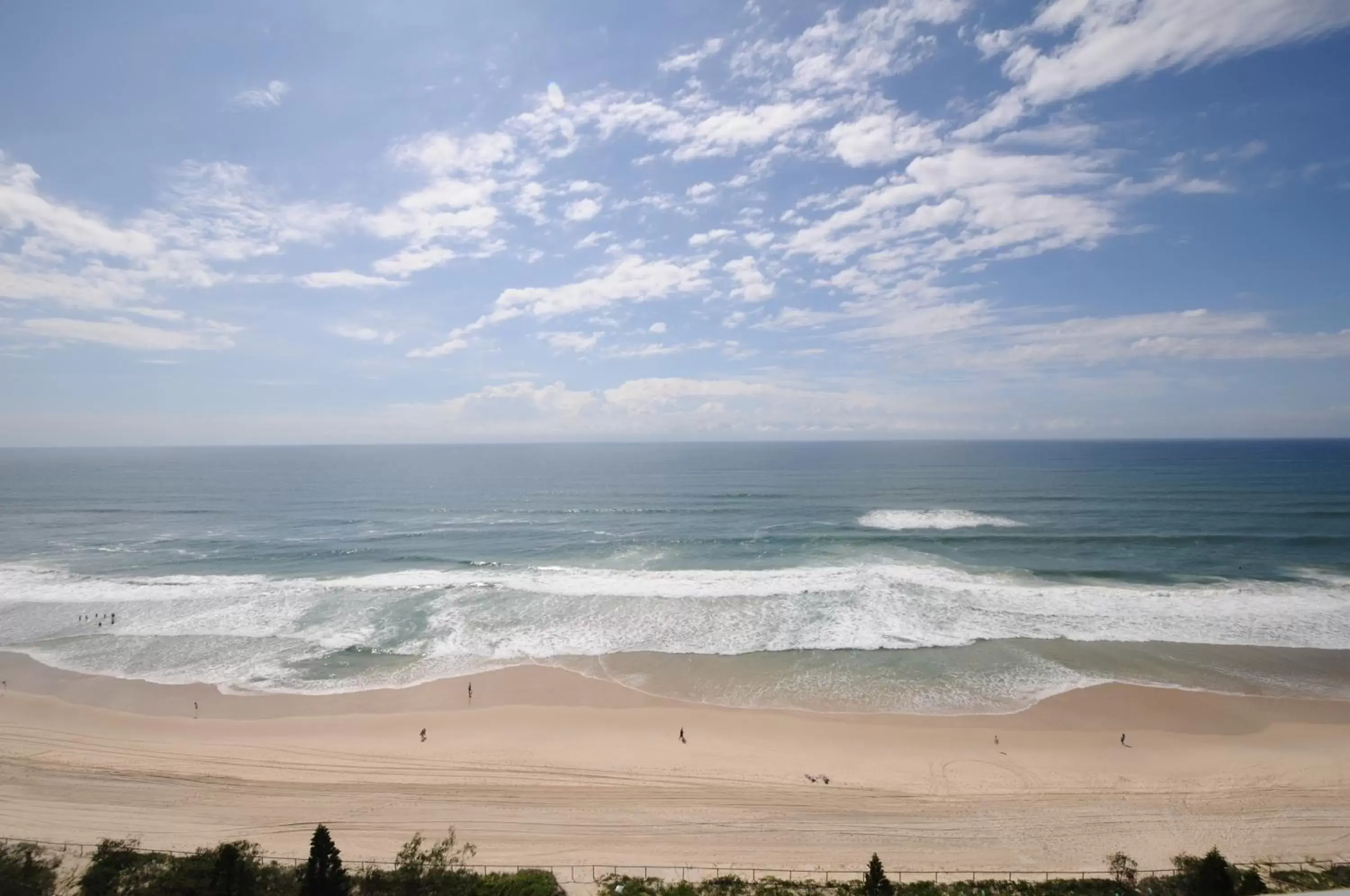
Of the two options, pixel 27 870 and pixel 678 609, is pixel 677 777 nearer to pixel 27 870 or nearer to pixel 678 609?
pixel 678 609

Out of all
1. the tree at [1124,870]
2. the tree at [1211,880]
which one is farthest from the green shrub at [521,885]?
the tree at [1211,880]

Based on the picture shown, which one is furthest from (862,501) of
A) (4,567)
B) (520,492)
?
(4,567)

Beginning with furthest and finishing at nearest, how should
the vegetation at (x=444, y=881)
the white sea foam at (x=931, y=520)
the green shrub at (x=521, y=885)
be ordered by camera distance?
the white sea foam at (x=931, y=520)
the green shrub at (x=521, y=885)
the vegetation at (x=444, y=881)

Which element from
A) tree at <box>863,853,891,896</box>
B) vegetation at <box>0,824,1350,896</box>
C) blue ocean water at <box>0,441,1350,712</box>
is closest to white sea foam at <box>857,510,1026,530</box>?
blue ocean water at <box>0,441,1350,712</box>

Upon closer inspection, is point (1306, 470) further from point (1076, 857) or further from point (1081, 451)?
point (1076, 857)

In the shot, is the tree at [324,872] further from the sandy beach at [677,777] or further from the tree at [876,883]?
the tree at [876,883]
